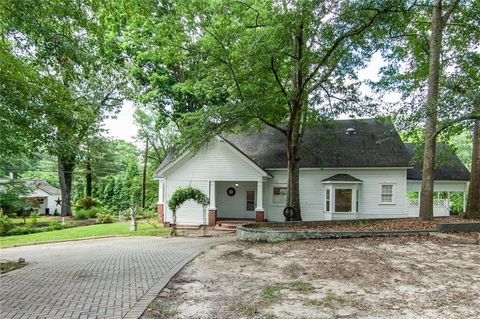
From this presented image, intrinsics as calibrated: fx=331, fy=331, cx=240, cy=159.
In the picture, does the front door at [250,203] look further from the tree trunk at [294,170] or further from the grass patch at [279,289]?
the grass patch at [279,289]

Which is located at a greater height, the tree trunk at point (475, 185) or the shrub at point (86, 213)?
the tree trunk at point (475, 185)

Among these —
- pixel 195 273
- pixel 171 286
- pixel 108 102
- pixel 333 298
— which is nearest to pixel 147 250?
pixel 195 273

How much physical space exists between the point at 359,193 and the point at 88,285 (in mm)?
16895

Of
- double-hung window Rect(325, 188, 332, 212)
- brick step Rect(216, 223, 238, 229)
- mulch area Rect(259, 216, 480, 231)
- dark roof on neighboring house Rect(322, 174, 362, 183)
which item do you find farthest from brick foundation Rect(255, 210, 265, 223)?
mulch area Rect(259, 216, 480, 231)

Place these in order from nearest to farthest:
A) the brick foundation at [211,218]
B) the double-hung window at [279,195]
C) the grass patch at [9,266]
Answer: the grass patch at [9,266] < the brick foundation at [211,218] < the double-hung window at [279,195]

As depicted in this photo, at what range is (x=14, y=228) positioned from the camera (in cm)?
2188

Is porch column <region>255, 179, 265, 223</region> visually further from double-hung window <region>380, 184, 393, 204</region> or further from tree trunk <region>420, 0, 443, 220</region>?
tree trunk <region>420, 0, 443, 220</region>

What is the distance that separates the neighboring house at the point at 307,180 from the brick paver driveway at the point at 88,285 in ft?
31.5

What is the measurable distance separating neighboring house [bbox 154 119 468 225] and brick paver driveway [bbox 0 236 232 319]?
31.5 ft

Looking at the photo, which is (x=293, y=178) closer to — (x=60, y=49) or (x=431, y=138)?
(x=431, y=138)

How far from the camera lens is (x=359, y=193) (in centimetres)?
2011

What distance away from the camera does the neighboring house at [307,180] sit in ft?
64.4

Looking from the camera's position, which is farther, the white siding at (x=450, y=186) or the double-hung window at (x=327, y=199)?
Answer: the white siding at (x=450, y=186)

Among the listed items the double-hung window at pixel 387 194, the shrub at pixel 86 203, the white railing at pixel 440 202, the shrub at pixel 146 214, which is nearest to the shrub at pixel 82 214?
the shrub at pixel 86 203
